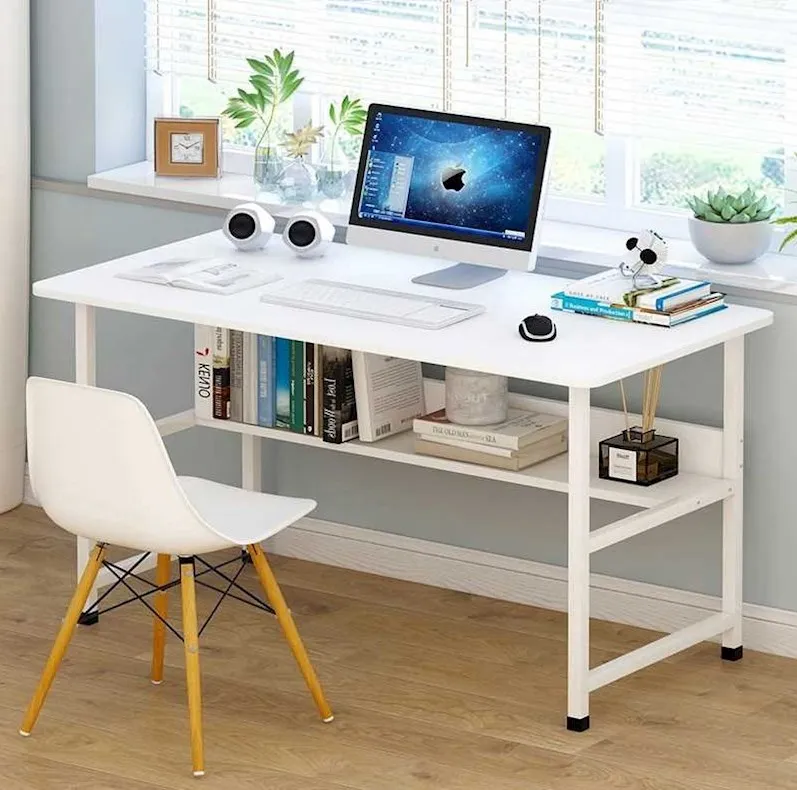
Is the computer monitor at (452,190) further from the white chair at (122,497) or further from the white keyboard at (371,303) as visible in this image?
the white chair at (122,497)

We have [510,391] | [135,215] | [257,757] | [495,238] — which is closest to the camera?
[257,757]

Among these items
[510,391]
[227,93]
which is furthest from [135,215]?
[510,391]

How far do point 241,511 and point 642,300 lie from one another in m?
0.81

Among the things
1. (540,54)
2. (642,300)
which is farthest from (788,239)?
(540,54)

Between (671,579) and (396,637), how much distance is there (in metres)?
0.56

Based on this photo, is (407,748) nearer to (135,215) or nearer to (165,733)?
(165,733)

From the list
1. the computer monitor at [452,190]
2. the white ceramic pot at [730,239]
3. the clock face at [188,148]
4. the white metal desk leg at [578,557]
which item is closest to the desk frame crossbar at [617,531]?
the white metal desk leg at [578,557]

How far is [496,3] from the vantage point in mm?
4160

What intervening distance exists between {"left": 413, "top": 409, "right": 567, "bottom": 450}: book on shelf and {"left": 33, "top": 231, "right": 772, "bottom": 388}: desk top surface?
0.73 feet

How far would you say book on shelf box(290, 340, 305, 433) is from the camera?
395 centimetres

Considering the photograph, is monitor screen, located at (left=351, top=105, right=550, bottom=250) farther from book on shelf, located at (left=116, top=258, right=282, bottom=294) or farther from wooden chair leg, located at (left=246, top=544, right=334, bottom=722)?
wooden chair leg, located at (left=246, top=544, right=334, bottom=722)

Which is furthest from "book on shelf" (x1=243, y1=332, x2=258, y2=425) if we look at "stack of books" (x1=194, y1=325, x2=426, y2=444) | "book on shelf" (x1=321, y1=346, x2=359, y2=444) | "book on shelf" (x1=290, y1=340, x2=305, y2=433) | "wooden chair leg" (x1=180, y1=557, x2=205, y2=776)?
"wooden chair leg" (x1=180, y1=557, x2=205, y2=776)

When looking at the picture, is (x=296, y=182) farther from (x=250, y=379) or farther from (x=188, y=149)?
(x=250, y=379)

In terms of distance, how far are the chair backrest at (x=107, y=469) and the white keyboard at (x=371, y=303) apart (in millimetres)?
535
